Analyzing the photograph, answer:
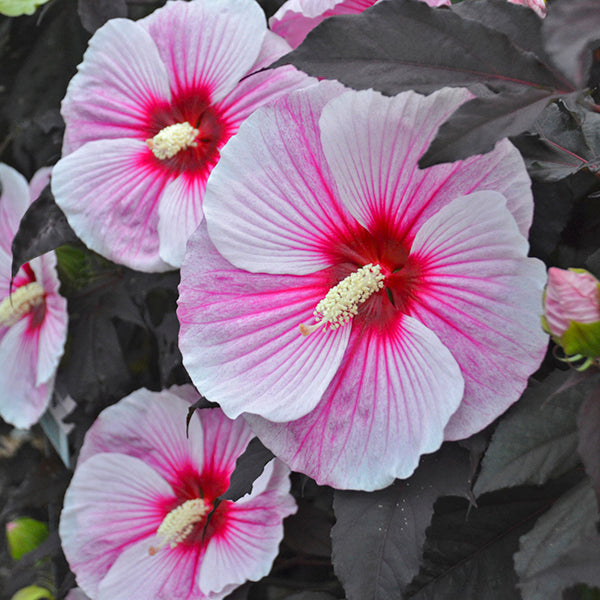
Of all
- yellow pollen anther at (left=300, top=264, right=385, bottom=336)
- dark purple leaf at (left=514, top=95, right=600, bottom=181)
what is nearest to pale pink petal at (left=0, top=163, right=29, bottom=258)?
yellow pollen anther at (left=300, top=264, right=385, bottom=336)

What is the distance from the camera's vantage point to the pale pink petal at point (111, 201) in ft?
2.36

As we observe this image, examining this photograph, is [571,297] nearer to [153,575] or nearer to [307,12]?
[307,12]

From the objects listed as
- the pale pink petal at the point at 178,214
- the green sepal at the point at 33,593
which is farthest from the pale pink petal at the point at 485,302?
the green sepal at the point at 33,593

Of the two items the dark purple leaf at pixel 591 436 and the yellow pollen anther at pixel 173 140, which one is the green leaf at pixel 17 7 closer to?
the yellow pollen anther at pixel 173 140

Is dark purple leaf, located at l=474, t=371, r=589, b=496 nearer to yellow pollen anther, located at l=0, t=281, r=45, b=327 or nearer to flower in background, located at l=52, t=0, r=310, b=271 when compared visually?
flower in background, located at l=52, t=0, r=310, b=271

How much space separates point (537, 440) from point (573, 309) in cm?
11

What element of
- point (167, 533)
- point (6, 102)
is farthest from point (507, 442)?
point (6, 102)

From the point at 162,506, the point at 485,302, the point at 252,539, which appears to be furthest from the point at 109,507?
the point at 485,302

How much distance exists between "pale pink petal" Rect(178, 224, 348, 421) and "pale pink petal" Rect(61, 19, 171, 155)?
21 cm

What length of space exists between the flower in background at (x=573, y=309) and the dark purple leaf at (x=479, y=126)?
9cm

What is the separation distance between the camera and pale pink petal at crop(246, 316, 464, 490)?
0.52 meters

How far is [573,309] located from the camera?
1.48ft

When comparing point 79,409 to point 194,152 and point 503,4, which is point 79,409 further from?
point 503,4

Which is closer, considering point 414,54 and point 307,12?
point 414,54
